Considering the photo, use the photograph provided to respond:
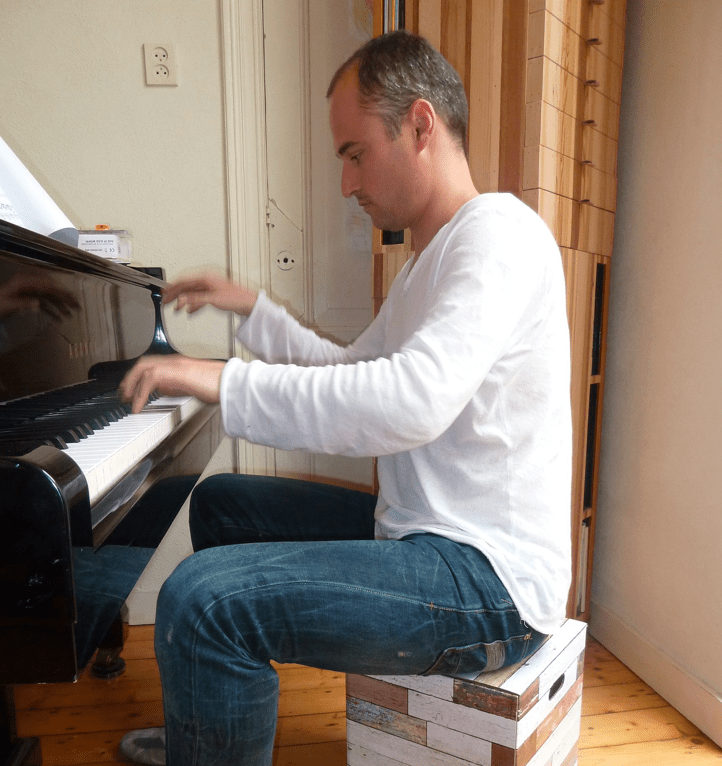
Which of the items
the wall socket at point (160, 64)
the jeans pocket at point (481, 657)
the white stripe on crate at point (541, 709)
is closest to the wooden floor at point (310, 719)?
the white stripe on crate at point (541, 709)

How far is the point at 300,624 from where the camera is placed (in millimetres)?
740

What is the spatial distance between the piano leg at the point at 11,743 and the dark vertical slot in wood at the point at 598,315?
1532mm

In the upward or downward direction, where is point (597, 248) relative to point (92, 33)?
downward

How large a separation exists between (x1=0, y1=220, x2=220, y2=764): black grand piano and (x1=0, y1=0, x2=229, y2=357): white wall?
46 cm

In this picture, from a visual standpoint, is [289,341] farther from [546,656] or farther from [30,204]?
[546,656]

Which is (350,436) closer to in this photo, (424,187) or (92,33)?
(424,187)

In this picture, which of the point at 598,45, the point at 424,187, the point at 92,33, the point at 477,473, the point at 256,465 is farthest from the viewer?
the point at 256,465

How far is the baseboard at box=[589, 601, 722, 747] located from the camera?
1355 millimetres

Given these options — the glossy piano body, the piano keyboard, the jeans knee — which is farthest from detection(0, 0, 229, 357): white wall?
Result: the jeans knee

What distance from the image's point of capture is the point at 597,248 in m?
1.61

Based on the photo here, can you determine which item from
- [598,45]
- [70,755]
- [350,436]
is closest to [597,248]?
[598,45]

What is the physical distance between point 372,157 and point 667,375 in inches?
38.5

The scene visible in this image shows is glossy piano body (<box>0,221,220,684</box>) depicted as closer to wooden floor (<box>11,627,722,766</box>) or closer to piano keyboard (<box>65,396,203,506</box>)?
piano keyboard (<box>65,396,203,506</box>)

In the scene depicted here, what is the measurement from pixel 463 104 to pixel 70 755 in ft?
4.81
